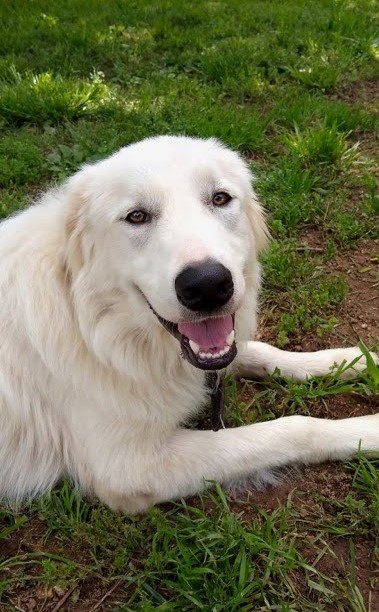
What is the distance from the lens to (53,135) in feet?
16.3

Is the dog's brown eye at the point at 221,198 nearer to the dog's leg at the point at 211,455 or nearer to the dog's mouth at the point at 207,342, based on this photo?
the dog's mouth at the point at 207,342

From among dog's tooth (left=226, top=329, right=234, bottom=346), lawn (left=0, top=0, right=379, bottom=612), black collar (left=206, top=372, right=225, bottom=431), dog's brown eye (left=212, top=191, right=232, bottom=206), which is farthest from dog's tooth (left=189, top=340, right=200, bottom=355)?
lawn (left=0, top=0, right=379, bottom=612)

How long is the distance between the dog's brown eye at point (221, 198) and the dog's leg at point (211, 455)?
3.48 feet

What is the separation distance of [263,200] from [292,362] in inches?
61.4

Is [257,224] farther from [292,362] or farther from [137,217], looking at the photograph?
[292,362]

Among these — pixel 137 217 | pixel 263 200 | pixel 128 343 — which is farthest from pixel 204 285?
pixel 263 200

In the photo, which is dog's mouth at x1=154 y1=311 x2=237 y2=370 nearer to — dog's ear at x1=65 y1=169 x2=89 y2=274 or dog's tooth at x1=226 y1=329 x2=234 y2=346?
dog's tooth at x1=226 y1=329 x2=234 y2=346

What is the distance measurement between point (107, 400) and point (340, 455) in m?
1.15

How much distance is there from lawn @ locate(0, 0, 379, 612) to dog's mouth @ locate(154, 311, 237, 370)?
683 millimetres

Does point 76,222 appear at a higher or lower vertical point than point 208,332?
higher

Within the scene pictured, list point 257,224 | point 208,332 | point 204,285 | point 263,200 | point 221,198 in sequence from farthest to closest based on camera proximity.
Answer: point 263,200, point 257,224, point 221,198, point 208,332, point 204,285

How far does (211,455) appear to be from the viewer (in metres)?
2.55

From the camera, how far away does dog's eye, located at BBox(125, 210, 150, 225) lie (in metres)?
2.33

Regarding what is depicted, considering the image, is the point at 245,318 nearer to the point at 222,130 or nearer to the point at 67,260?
the point at 67,260
